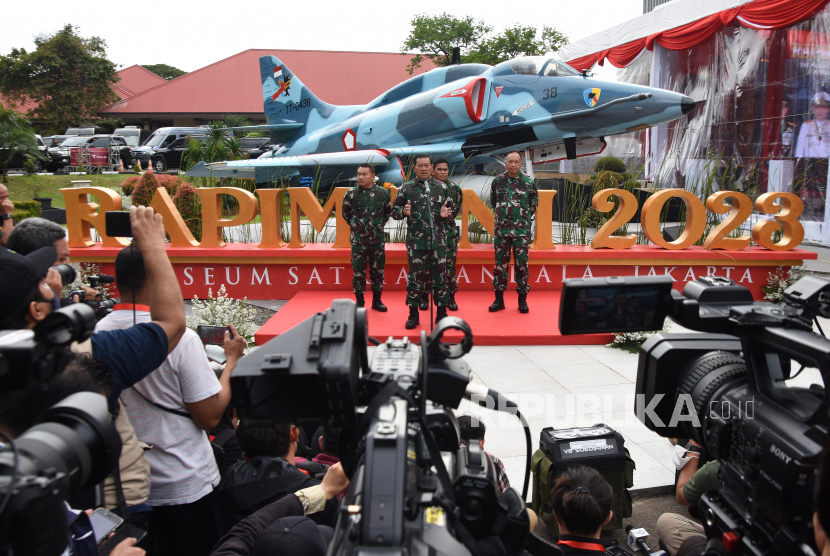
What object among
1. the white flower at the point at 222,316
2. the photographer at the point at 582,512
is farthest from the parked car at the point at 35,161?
the photographer at the point at 582,512

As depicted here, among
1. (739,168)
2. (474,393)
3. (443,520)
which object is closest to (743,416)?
(474,393)

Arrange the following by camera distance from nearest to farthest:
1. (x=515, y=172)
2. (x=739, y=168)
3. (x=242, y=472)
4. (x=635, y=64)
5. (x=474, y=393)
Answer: (x=474, y=393), (x=242, y=472), (x=515, y=172), (x=739, y=168), (x=635, y=64)

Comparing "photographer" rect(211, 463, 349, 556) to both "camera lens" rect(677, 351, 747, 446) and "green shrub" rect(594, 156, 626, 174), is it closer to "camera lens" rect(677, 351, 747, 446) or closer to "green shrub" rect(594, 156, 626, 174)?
"camera lens" rect(677, 351, 747, 446)

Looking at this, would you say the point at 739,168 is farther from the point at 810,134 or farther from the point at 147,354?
the point at 147,354

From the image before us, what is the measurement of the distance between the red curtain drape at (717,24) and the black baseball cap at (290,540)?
1301cm

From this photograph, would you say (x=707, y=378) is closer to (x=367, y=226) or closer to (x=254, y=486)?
(x=254, y=486)

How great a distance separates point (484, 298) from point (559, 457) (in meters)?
4.88

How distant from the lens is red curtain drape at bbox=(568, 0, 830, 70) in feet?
36.2

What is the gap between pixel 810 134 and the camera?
38.7 feet

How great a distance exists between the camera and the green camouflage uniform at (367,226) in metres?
6.82

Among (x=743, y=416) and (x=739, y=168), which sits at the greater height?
(x=739, y=168)

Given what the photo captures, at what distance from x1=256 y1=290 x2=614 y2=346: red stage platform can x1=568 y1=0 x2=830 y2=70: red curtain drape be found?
8.02 metres

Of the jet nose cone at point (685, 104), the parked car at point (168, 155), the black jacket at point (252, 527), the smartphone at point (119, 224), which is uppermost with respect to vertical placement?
the parked car at point (168, 155)

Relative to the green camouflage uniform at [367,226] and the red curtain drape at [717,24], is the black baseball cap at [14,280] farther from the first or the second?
the red curtain drape at [717,24]
